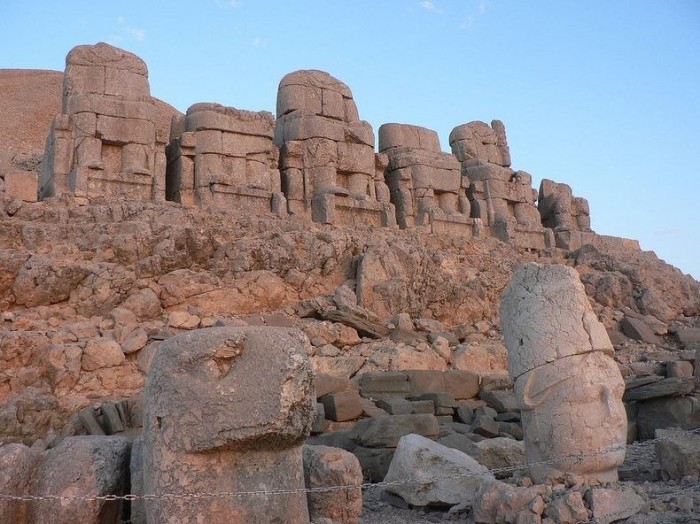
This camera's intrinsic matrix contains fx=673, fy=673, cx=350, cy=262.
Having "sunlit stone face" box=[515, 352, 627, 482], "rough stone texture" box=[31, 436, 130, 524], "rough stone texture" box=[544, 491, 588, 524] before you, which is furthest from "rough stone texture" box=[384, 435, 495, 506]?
"rough stone texture" box=[31, 436, 130, 524]

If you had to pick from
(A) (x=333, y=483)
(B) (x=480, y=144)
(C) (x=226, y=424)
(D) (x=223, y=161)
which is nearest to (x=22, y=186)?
(D) (x=223, y=161)

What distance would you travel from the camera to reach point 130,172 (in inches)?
484

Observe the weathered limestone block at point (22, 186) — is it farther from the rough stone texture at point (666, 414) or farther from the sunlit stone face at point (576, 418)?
the rough stone texture at point (666, 414)

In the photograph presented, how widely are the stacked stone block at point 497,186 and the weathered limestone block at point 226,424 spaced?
13722 mm

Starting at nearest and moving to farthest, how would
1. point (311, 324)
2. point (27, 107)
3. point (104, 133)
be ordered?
point (311, 324)
point (104, 133)
point (27, 107)

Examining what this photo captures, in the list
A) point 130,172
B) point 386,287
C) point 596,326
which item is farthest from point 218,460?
point 130,172

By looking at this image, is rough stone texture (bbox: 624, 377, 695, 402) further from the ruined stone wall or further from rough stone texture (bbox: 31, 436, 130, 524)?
the ruined stone wall

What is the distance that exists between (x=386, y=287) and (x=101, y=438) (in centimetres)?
770

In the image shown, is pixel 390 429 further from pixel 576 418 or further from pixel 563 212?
pixel 563 212

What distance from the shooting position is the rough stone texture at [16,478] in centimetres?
354

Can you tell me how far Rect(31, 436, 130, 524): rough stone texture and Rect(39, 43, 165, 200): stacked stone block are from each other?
8.54 m

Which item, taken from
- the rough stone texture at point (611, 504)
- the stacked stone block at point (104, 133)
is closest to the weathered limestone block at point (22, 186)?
the stacked stone block at point (104, 133)

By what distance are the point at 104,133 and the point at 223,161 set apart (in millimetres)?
2243

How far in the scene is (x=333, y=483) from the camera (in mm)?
4117
